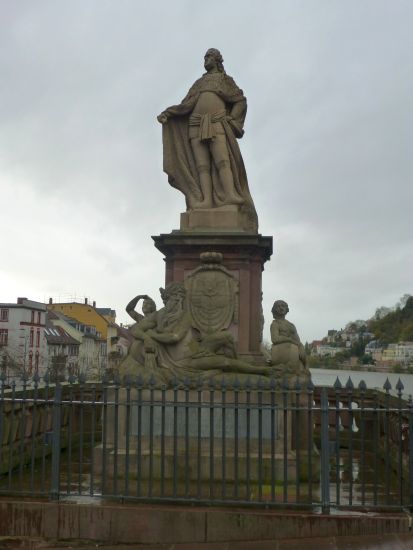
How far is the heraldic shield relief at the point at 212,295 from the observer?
912 cm

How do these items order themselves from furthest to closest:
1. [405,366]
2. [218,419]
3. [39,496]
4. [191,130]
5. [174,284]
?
1. [405,366]
2. [191,130]
3. [174,284]
4. [218,419]
5. [39,496]

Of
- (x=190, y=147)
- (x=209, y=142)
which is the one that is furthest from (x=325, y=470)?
(x=190, y=147)

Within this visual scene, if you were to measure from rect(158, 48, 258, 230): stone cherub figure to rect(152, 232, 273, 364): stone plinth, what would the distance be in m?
0.79

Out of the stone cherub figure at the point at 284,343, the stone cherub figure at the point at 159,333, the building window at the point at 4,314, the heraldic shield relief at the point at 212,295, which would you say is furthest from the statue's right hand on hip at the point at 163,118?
the building window at the point at 4,314

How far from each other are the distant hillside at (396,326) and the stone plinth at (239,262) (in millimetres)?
110580

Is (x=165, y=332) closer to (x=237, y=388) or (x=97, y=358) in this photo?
(x=237, y=388)

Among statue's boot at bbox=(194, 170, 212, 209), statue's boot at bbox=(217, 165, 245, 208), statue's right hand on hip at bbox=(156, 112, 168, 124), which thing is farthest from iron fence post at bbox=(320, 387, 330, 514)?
statue's right hand on hip at bbox=(156, 112, 168, 124)

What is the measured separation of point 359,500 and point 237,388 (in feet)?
7.14

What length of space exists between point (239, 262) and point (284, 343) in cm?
145

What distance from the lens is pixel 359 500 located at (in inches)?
289

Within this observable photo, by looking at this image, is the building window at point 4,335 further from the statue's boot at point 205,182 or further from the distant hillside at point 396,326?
the distant hillside at point 396,326

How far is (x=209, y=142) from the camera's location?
10.2m

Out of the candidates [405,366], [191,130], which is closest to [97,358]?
[405,366]

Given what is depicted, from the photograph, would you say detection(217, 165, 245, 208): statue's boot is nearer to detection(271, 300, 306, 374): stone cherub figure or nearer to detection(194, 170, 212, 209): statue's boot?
detection(194, 170, 212, 209): statue's boot
